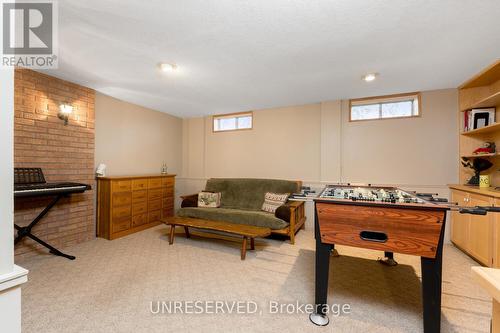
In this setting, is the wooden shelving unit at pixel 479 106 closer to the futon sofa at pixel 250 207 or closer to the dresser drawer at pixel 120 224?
the futon sofa at pixel 250 207

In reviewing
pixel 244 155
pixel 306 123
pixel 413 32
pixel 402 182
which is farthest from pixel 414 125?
pixel 244 155

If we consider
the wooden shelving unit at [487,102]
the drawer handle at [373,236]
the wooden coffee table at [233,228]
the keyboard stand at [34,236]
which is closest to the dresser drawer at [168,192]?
the wooden coffee table at [233,228]

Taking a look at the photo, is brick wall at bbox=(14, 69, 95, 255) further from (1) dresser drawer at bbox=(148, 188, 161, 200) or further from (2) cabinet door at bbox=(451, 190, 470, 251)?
(2) cabinet door at bbox=(451, 190, 470, 251)

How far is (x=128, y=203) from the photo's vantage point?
3705 millimetres

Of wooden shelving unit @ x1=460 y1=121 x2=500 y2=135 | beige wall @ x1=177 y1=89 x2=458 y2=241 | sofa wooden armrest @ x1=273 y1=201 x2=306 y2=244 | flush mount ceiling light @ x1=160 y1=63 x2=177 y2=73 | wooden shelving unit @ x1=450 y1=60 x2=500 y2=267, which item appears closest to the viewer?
wooden shelving unit @ x1=450 y1=60 x2=500 y2=267

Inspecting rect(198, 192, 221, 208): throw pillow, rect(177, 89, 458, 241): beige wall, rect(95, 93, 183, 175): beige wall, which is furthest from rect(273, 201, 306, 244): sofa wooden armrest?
rect(95, 93, 183, 175): beige wall

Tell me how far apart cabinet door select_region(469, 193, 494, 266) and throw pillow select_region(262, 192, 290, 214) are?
7.83 feet

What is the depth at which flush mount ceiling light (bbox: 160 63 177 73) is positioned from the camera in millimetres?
2627

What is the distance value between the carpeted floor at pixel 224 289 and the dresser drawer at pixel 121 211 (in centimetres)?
51

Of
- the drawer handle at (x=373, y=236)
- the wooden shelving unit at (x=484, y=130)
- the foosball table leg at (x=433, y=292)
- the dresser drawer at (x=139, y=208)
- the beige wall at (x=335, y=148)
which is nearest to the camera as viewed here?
the foosball table leg at (x=433, y=292)

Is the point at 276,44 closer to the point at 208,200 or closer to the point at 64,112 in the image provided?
the point at 208,200

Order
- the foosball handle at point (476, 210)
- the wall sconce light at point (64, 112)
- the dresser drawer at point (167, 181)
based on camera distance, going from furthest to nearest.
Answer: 1. the dresser drawer at point (167, 181)
2. the wall sconce light at point (64, 112)
3. the foosball handle at point (476, 210)

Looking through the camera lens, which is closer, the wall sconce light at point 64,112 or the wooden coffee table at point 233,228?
the wooden coffee table at point 233,228

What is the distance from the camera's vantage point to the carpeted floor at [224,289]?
1665 millimetres
